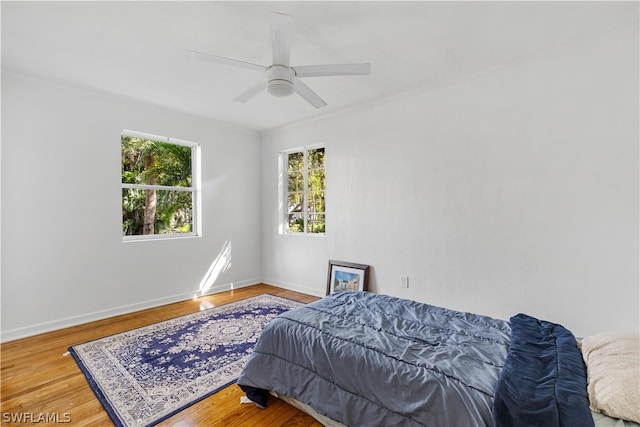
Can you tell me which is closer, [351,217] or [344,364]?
[344,364]

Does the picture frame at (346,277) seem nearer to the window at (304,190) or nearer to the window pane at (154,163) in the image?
the window at (304,190)

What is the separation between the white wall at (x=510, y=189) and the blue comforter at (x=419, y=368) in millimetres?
978

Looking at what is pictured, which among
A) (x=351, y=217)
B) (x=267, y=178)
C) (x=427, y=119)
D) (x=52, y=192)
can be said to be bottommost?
(x=351, y=217)

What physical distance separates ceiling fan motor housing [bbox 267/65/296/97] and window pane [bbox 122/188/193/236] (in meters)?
2.57

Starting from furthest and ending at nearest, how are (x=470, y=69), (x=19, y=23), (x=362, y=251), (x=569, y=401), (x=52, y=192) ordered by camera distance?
1. (x=362, y=251)
2. (x=52, y=192)
3. (x=470, y=69)
4. (x=19, y=23)
5. (x=569, y=401)

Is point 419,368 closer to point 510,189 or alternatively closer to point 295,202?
point 510,189

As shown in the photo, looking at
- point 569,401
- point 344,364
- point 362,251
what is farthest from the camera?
point 362,251

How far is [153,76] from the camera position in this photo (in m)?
2.90

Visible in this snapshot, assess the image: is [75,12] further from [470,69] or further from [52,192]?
[470,69]

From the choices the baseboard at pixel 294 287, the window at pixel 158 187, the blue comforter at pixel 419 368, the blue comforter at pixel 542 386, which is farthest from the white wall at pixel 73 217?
the blue comforter at pixel 542 386

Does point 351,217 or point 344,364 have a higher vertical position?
point 351,217

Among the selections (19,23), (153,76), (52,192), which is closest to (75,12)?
(19,23)

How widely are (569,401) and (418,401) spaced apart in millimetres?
538

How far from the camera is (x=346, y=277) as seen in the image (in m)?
3.86
